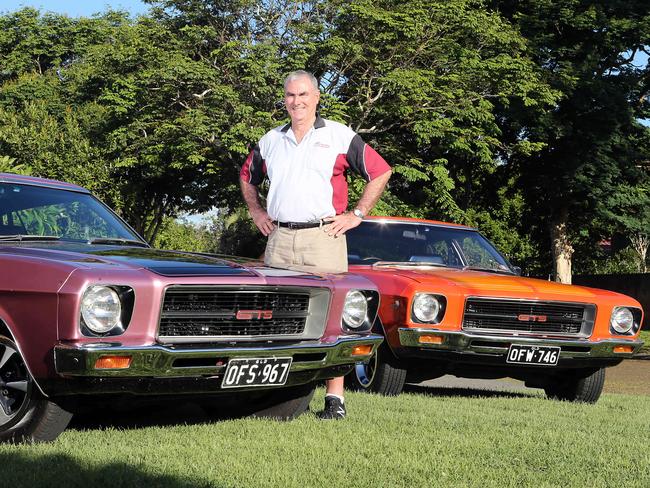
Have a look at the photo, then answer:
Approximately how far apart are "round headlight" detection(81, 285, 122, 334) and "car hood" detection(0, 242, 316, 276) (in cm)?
15

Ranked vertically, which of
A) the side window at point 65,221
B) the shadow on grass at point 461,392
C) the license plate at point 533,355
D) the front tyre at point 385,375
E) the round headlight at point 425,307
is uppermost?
the side window at point 65,221

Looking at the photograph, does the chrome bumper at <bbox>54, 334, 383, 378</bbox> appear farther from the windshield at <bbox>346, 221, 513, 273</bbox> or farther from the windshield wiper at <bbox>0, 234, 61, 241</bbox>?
the windshield at <bbox>346, 221, 513, 273</bbox>

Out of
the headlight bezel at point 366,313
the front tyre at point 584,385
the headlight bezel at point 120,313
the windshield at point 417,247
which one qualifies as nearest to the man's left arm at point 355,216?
the headlight bezel at point 366,313

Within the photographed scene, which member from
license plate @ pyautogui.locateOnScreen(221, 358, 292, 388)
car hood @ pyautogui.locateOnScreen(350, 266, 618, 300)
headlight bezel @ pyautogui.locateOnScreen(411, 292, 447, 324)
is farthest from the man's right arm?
car hood @ pyautogui.locateOnScreen(350, 266, 618, 300)

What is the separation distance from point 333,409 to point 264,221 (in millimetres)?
1346

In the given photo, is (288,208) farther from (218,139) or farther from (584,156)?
(584,156)

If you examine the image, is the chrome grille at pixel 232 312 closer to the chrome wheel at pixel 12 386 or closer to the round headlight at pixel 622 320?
the chrome wheel at pixel 12 386

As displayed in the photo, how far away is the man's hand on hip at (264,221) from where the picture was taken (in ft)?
23.3

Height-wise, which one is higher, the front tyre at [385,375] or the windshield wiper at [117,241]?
the windshield wiper at [117,241]

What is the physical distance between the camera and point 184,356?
5.41 m

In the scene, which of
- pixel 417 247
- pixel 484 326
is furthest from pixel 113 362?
pixel 417 247

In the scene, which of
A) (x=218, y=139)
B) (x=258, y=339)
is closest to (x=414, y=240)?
(x=258, y=339)

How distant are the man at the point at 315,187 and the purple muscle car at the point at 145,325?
51cm

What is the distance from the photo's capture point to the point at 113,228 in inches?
274
